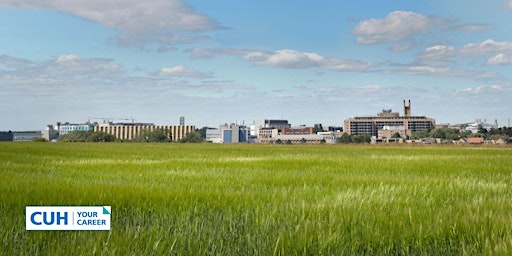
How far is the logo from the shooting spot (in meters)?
4.54

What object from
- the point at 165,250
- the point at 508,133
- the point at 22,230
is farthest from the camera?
the point at 508,133

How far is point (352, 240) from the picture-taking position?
422 cm

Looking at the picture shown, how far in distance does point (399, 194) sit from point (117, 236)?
492 centimetres

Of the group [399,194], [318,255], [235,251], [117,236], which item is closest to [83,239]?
[117,236]

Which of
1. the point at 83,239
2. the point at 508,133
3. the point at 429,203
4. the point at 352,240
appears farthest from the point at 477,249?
the point at 508,133

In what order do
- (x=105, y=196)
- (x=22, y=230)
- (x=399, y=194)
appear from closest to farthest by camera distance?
(x=22, y=230)
(x=105, y=196)
(x=399, y=194)

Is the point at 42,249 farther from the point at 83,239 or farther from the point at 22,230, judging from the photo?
the point at 22,230

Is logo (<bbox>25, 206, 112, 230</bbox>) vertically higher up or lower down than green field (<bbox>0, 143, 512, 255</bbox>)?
higher up

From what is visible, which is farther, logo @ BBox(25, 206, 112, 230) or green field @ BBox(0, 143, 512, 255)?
logo @ BBox(25, 206, 112, 230)

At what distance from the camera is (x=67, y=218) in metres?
4.79

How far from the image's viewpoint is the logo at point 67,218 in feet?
14.9

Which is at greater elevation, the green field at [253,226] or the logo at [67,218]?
the logo at [67,218]

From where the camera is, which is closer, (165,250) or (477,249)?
(165,250)

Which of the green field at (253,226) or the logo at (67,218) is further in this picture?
the logo at (67,218)
